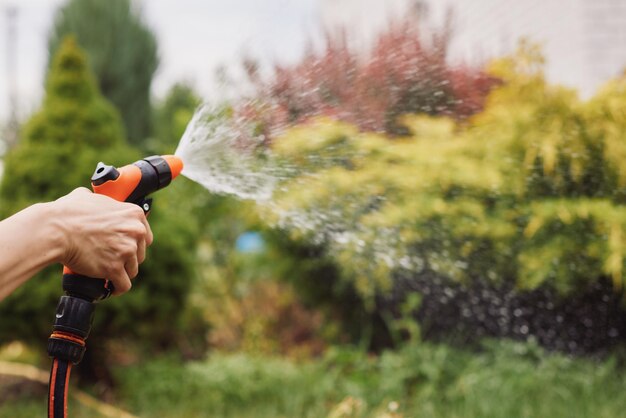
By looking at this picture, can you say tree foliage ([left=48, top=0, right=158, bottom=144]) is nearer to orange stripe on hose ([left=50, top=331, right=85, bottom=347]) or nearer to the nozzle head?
the nozzle head

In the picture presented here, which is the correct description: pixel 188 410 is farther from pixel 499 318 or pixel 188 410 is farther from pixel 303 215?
pixel 499 318

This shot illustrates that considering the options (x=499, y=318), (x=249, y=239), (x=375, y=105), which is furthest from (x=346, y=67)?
(x=249, y=239)

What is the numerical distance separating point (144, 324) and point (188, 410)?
31.6 inches

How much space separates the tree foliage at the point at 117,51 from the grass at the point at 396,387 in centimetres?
1071

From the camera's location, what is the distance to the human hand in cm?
139

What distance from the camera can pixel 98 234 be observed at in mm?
1397

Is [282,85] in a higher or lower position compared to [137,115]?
higher

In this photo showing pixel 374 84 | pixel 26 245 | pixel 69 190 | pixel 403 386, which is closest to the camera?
pixel 26 245

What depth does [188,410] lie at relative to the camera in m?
4.01

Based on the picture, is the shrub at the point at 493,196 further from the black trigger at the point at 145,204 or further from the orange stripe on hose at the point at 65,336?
the orange stripe on hose at the point at 65,336

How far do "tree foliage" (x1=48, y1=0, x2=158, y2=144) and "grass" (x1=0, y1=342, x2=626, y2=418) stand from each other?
35.1 feet

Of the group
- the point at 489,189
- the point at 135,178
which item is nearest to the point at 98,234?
the point at 135,178

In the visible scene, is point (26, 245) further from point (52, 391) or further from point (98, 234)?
point (52, 391)

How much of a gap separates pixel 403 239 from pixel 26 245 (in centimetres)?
266
